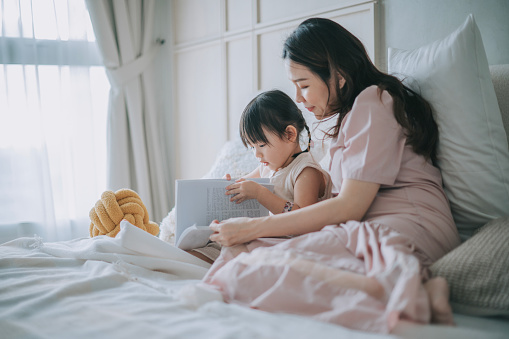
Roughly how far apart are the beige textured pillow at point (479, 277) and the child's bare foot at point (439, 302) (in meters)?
0.03

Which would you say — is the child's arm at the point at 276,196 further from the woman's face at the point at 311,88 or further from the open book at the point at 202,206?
the woman's face at the point at 311,88

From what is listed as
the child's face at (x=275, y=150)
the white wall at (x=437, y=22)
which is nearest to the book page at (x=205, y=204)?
the child's face at (x=275, y=150)

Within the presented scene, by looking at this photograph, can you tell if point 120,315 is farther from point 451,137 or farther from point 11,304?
point 451,137

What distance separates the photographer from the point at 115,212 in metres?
1.60

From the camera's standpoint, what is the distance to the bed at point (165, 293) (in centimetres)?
72

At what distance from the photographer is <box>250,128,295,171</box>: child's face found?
1.46m

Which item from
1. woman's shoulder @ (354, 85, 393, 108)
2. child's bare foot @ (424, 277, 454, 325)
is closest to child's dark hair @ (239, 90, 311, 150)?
woman's shoulder @ (354, 85, 393, 108)

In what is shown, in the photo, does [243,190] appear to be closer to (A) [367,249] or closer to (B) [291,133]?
(B) [291,133]

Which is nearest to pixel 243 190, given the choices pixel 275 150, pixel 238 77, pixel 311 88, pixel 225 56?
pixel 275 150

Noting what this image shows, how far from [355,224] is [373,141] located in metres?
0.20

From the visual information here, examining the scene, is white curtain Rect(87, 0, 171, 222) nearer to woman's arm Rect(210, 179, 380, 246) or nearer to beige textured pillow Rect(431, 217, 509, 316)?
woman's arm Rect(210, 179, 380, 246)

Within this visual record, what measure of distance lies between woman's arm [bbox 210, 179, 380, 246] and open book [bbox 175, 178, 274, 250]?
0.16 m

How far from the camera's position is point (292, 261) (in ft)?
2.82

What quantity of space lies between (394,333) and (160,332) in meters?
0.38
